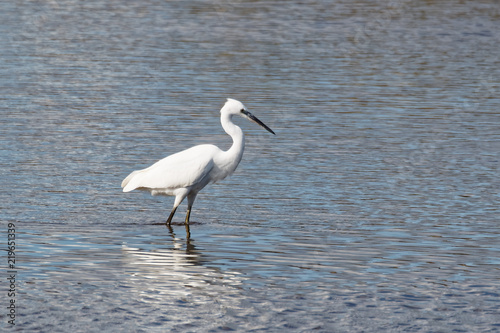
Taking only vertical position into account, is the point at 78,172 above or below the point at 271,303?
below

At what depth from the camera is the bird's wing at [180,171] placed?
13.2 metres

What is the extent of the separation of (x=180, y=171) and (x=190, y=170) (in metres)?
0.14

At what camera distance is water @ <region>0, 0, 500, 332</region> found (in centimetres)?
969

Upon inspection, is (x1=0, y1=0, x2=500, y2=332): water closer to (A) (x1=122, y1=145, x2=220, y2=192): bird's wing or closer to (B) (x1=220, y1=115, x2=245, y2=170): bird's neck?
(A) (x1=122, y1=145, x2=220, y2=192): bird's wing

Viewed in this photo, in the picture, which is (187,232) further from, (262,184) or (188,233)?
(262,184)

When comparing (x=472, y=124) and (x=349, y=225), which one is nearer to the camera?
(x=349, y=225)

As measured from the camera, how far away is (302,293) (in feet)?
32.9

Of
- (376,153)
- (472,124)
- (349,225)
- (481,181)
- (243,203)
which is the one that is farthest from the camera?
(472,124)

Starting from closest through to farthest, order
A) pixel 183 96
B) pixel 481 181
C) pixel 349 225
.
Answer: pixel 349 225 < pixel 481 181 < pixel 183 96

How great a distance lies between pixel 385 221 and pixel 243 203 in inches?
83.8

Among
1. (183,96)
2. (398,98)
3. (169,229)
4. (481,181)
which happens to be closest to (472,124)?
(398,98)

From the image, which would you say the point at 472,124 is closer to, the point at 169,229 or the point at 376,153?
the point at 376,153

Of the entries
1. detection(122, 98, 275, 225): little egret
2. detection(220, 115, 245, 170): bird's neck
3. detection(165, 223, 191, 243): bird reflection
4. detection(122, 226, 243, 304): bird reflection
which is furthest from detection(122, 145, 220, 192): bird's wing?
detection(122, 226, 243, 304): bird reflection

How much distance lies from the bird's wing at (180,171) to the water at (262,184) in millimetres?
526
